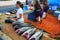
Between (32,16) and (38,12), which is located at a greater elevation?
(38,12)

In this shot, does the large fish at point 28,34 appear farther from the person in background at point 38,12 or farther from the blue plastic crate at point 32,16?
the blue plastic crate at point 32,16

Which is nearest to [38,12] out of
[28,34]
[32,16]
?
[32,16]

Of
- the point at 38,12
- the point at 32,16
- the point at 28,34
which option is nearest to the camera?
the point at 28,34

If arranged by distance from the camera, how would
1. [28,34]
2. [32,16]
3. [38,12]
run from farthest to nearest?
[32,16] → [38,12] → [28,34]

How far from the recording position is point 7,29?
209cm

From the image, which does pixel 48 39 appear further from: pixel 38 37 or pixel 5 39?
pixel 5 39

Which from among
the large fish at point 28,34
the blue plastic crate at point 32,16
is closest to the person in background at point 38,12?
Result: the blue plastic crate at point 32,16

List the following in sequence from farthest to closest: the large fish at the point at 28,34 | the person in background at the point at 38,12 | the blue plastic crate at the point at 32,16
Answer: the blue plastic crate at the point at 32,16
the person in background at the point at 38,12
the large fish at the point at 28,34

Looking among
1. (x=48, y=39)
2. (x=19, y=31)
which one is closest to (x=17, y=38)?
(x=19, y=31)

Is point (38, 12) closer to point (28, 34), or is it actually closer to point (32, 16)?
point (32, 16)

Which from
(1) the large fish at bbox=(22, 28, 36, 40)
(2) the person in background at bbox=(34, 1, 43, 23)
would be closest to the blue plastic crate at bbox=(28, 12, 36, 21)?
(2) the person in background at bbox=(34, 1, 43, 23)

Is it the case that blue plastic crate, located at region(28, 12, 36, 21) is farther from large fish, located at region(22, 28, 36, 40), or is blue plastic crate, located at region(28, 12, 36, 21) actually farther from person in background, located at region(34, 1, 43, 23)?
large fish, located at region(22, 28, 36, 40)

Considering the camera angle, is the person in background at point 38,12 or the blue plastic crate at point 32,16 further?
the blue plastic crate at point 32,16

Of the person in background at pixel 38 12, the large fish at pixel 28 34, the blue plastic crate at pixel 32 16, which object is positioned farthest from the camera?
the blue plastic crate at pixel 32 16
